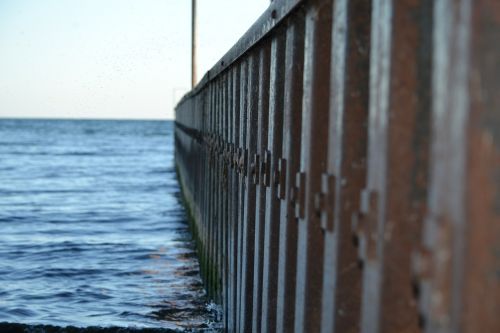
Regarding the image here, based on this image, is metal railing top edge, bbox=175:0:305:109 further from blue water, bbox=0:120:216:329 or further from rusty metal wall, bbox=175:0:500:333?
blue water, bbox=0:120:216:329

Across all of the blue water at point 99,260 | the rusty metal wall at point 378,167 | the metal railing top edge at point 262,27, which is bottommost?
the blue water at point 99,260

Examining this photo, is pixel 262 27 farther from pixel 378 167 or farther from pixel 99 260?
pixel 99 260

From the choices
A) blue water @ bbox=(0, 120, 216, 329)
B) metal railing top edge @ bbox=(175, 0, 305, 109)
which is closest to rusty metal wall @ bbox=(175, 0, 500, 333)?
metal railing top edge @ bbox=(175, 0, 305, 109)

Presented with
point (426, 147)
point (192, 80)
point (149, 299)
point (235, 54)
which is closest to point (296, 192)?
point (426, 147)

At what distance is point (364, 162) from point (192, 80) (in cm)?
2408

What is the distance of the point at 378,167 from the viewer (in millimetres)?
2381

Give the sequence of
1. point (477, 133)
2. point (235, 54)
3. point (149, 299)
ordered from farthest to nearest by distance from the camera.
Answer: point (149, 299), point (235, 54), point (477, 133)

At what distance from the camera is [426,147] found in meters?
2.31

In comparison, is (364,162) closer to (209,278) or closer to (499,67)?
(499,67)

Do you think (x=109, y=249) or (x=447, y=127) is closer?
(x=447, y=127)

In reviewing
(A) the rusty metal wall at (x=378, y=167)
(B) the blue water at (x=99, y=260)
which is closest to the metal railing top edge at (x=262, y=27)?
(A) the rusty metal wall at (x=378, y=167)

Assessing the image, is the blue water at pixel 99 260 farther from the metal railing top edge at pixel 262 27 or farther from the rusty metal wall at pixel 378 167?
the rusty metal wall at pixel 378 167

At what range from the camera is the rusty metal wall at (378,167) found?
1.82 m

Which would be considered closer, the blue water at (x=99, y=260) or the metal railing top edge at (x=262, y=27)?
the metal railing top edge at (x=262, y=27)
